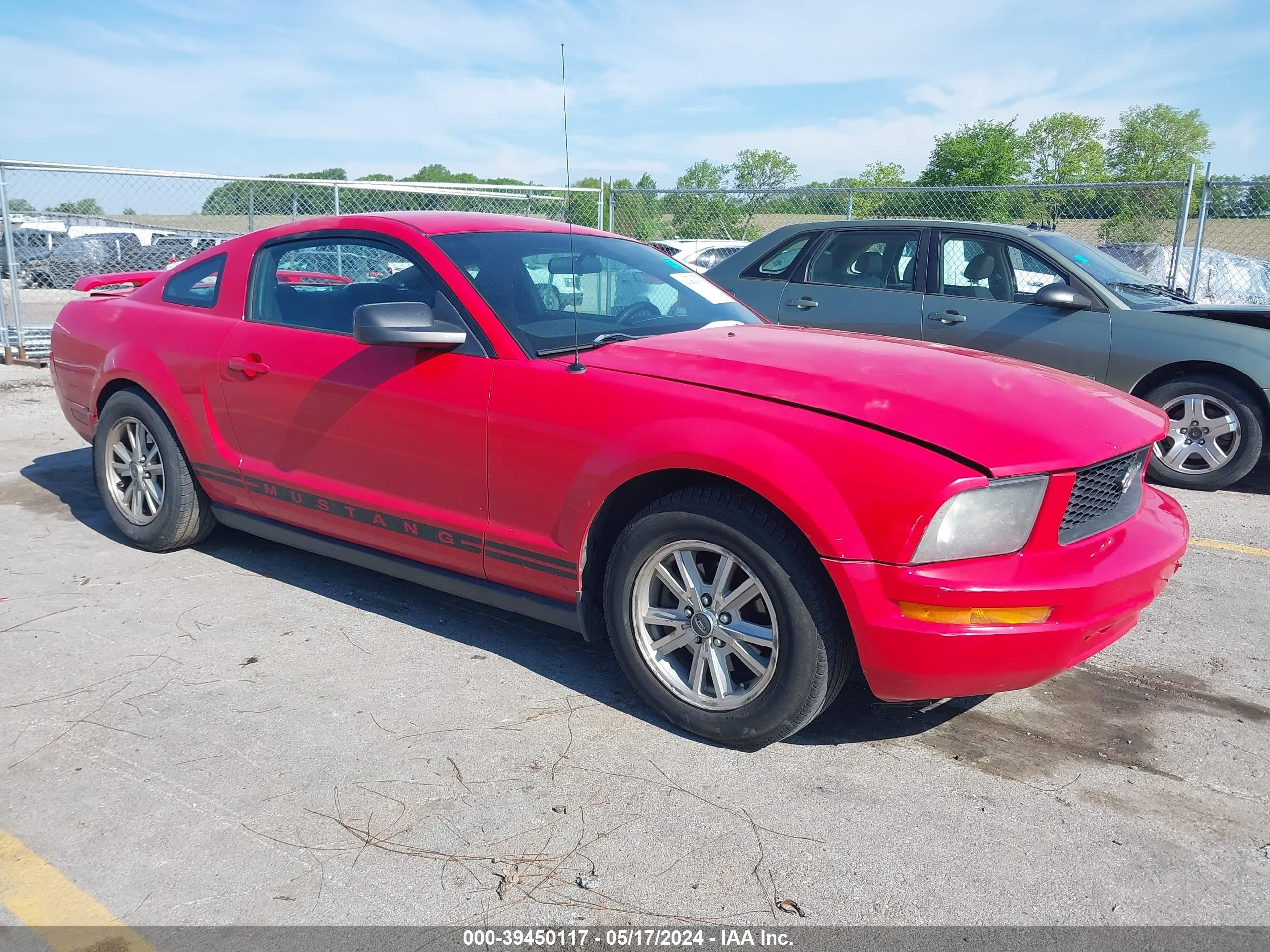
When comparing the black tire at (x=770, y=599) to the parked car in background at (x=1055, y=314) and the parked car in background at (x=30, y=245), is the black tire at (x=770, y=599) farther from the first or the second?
the parked car in background at (x=30, y=245)

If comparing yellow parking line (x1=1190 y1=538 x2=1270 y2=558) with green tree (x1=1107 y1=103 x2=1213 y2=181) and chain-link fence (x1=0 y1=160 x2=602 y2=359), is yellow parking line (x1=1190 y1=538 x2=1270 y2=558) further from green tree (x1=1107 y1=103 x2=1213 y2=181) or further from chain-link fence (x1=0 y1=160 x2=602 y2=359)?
green tree (x1=1107 y1=103 x2=1213 y2=181)

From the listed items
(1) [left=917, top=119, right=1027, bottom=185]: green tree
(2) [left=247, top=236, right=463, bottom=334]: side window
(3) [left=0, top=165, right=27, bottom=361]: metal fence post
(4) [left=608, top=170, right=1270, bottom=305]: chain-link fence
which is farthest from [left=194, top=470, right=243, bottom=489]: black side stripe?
(1) [left=917, top=119, right=1027, bottom=185]: green tree

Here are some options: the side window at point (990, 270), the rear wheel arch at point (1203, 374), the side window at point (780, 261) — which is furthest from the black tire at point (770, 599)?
the side window at point (780, 261)

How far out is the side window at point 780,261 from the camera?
7.64 metres

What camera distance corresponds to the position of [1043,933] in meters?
2.29

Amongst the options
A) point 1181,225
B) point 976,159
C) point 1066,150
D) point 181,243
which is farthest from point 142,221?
point 1066,150

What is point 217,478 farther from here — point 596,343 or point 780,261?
point 780,261

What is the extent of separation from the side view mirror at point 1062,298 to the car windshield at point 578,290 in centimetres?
305

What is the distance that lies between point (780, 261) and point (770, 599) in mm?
5228

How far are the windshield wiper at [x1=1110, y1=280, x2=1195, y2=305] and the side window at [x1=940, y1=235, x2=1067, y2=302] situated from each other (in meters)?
0.45

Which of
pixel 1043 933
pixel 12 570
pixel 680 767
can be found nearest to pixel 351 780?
pixel 680 767

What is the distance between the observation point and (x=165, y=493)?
4.74m

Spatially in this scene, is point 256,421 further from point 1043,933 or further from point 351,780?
point 1043,933

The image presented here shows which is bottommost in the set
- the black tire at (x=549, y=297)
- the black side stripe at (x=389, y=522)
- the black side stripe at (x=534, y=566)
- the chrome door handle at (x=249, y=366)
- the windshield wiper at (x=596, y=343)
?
the black side stripe at (x=534, y=566)
